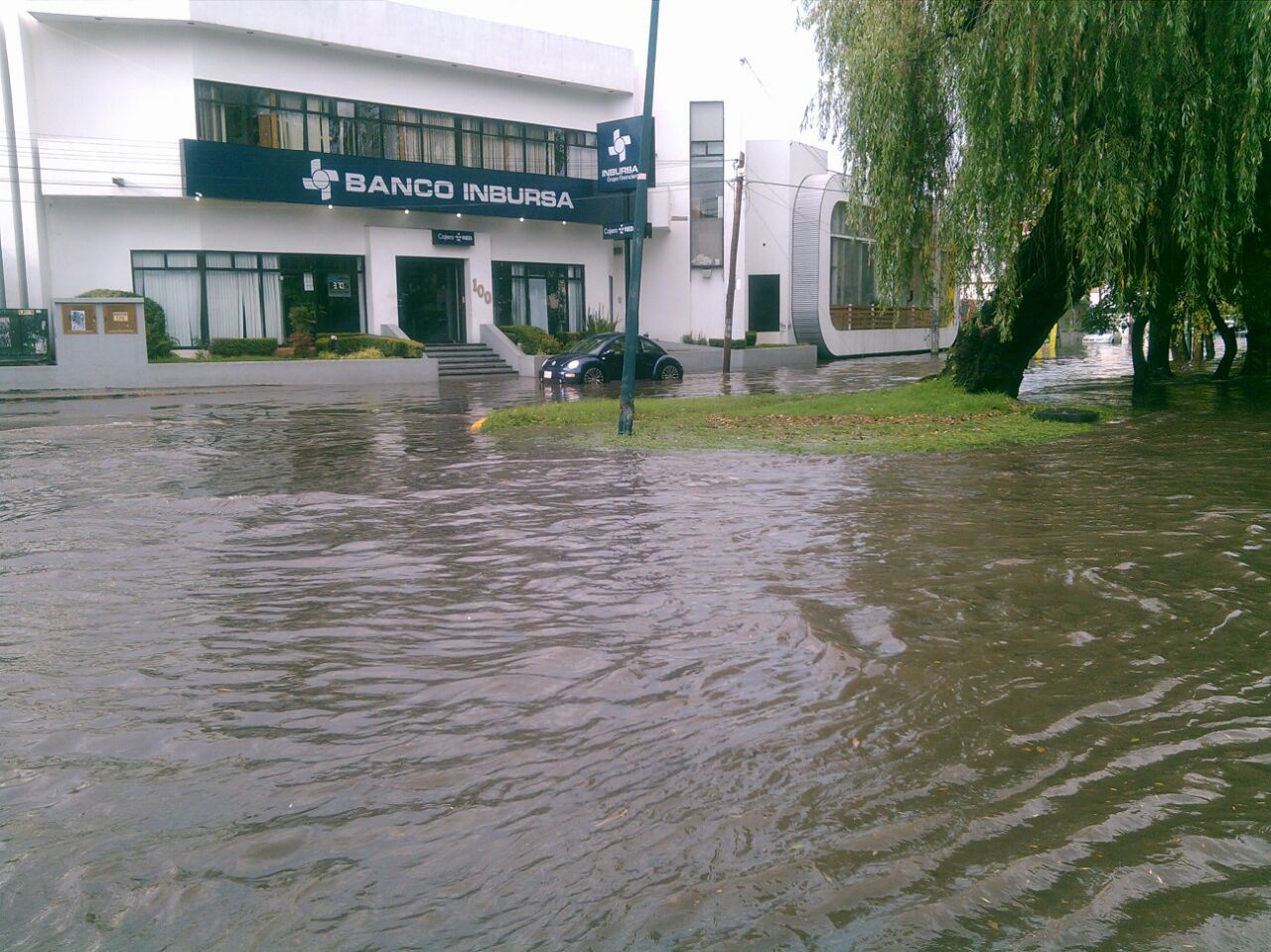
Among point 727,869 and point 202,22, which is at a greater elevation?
point 202,22

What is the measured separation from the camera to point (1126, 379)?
30438mm

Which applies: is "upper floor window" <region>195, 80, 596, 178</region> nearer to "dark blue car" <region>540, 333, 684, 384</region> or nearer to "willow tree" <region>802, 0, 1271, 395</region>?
"dark blue car" <region>540, 333, 684, 384</region>

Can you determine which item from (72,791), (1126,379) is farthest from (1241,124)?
(1126,379)

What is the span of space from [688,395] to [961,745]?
858 inches

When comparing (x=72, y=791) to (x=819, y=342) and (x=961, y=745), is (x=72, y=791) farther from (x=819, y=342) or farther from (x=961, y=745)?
(x=819, y=342)

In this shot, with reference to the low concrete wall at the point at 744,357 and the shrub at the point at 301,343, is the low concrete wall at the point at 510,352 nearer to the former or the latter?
the low concrete wall at the point at 744,357

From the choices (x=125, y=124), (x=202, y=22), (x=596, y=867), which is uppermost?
(x=202, y=22)

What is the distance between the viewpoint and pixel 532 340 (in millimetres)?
38031

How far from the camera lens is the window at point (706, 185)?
42.1 metres

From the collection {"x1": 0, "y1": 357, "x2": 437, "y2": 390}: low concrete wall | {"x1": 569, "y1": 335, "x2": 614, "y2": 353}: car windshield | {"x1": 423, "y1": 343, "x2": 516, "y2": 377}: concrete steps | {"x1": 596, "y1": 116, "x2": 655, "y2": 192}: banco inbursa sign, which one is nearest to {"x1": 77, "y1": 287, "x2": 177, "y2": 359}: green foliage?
{"x1": 0, "y1": 357, "x2": 437, "y2": 390}: low concrete wall

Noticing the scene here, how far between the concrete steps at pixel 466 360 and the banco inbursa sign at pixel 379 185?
4.65m

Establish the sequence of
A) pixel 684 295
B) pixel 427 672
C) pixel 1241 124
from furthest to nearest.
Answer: pixel 684 295 → pixel 1241 124 → pixel 427 672

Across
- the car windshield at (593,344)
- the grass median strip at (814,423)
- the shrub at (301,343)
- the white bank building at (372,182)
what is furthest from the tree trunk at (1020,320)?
the shrub at (301,343)

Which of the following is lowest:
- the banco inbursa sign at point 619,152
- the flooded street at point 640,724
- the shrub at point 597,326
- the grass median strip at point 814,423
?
the flooded street at point 640,724
